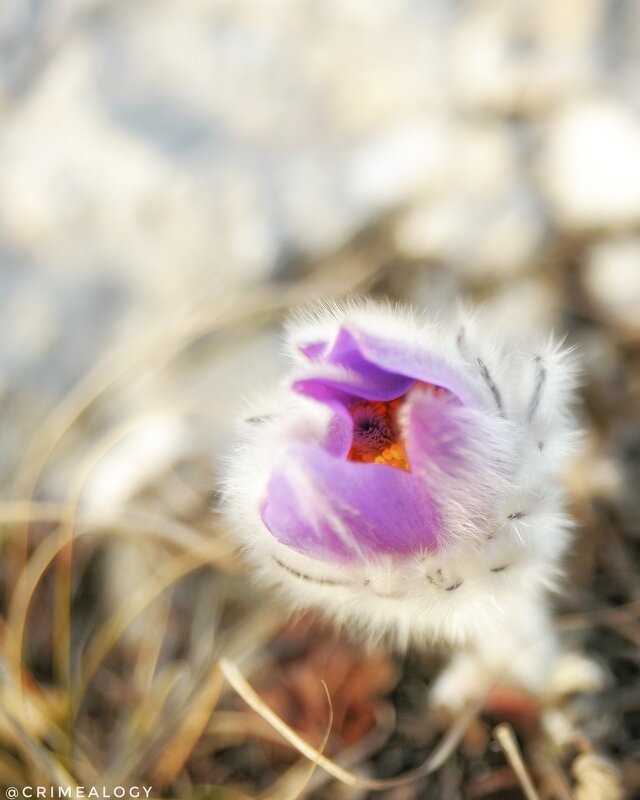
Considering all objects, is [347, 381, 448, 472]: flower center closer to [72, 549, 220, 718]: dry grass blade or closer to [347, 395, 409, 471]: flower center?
[347, 395, 409, 471]: flower center

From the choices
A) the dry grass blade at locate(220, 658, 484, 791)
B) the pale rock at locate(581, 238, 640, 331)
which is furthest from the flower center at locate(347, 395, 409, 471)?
the pale rock at locate(581, 238, 640, 331)

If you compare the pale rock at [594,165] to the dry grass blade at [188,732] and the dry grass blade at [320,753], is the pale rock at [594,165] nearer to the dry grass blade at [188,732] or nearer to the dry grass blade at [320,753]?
the dry grass blade at [320,753]

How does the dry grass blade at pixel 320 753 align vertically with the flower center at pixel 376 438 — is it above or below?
below

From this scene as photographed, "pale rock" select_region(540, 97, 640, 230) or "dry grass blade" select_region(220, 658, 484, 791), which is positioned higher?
"pale rock" select_region(540, 97, 640, 230)

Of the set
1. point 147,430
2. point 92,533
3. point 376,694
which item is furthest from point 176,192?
point 376,694

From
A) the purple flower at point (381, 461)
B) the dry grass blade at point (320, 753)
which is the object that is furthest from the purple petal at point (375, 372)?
the dry grass blade at point (320, 753)

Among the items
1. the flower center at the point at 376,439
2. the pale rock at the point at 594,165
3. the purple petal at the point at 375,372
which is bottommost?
the pale rock at the point at 594,165

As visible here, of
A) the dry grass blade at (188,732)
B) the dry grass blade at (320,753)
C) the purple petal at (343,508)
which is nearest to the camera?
the purple petal at (343,508)

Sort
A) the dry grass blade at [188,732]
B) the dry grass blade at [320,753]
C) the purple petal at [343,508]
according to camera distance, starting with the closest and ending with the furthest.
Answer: the purple petal at [343,508]
the dry grass blade at [320,753]
the dry grass blade at [188,732]
